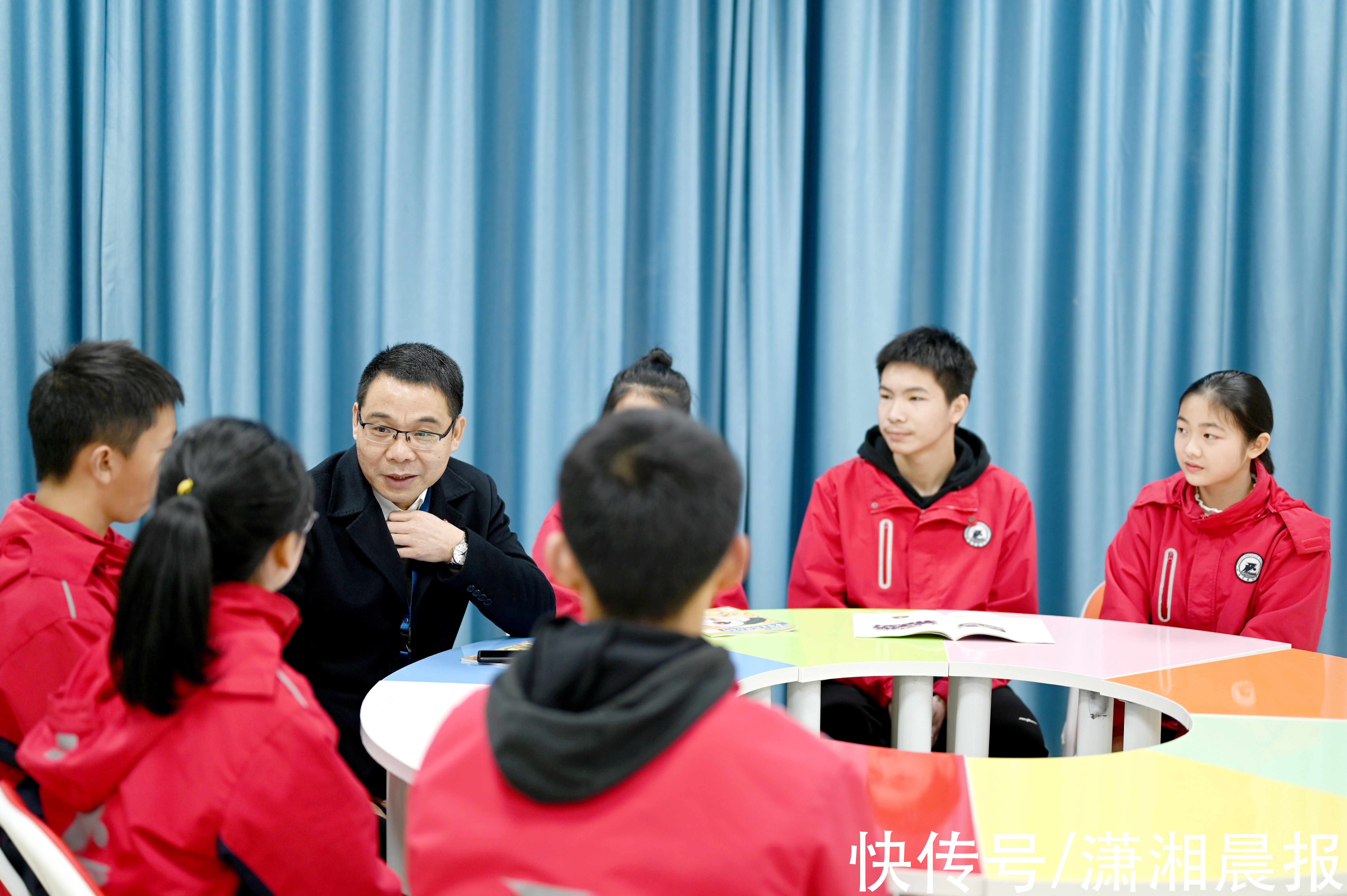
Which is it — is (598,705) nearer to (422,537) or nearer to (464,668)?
(464,668)

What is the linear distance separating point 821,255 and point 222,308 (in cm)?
178

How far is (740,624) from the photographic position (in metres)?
2.02

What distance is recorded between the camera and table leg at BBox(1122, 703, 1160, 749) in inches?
67.6

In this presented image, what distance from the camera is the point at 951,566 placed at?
237 cm

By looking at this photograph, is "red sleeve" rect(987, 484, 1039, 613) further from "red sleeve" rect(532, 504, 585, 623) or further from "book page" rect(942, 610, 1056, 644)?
"red sleeve" rect(532, 504, 585, 623)

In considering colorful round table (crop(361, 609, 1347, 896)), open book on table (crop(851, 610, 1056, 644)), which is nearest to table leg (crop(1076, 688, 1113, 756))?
colorful round table (crop(361, 609, 1347, 896))

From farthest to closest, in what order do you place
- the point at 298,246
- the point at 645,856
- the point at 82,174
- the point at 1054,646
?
the point at 298,246 → the point at 82,174 → the point at 1054,646 → the point at 645,856

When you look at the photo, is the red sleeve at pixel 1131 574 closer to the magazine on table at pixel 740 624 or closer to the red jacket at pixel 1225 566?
the red jacket at pixel 1225 566

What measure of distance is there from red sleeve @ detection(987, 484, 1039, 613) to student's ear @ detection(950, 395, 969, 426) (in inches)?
8.7

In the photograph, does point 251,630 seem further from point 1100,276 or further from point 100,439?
point 1100,276

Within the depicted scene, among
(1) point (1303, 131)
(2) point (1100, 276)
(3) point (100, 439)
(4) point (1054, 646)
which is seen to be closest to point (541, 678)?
(3) point (100, 439)

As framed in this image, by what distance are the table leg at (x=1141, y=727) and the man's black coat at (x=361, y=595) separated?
3.48 feet

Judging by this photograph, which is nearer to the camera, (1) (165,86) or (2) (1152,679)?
A: (2) (1152,679)

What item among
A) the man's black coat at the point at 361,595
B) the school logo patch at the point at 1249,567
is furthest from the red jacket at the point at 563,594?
the school logo patch at the point at 1249,567
